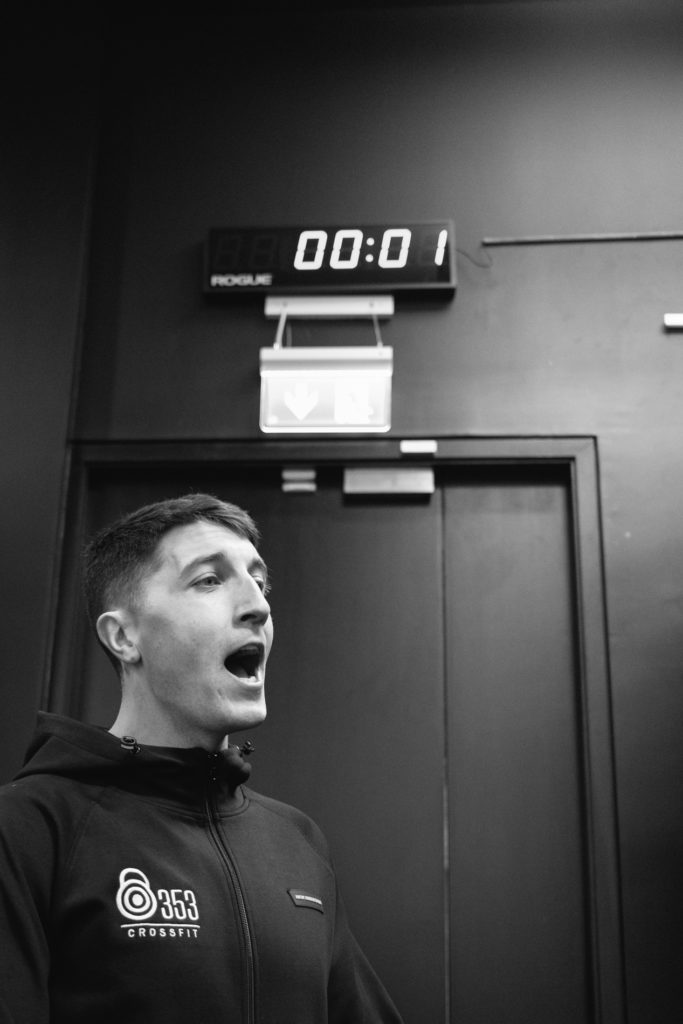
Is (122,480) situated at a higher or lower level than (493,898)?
higher

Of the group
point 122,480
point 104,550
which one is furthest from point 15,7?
point 104,550

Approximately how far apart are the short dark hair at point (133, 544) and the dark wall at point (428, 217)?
1090 millimetres

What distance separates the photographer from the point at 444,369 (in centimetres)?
326

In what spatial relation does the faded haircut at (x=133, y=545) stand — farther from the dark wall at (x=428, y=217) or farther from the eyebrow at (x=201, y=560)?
the dark wall at (x=428, y=217)

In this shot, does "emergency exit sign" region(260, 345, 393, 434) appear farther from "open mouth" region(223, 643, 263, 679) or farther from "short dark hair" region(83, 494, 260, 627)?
"open mouth" region(223, 643, 263, 679)

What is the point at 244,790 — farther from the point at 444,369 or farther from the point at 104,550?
the point at 444,369

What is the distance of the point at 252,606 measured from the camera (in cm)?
186

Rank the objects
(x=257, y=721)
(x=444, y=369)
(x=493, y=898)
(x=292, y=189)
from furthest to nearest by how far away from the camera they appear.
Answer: (x=292, y=189) → (x=444, y=369) → (x=493, y=898) → (x=257, y=721)

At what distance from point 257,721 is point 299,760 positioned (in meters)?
1.26

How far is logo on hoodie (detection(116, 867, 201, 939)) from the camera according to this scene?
5.08 feet

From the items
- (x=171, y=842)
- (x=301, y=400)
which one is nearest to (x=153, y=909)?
(x=171, y=842)

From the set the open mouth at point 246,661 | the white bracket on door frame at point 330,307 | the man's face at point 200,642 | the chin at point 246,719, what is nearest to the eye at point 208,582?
the man's face at point 200,642

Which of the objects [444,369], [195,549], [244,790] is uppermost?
[444,369]

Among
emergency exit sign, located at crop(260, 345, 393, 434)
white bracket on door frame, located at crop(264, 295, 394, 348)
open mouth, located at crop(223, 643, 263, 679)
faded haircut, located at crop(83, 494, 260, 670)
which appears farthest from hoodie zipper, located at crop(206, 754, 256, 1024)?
white bracket on door frame, located at crop(264, 295, 394, 348)
